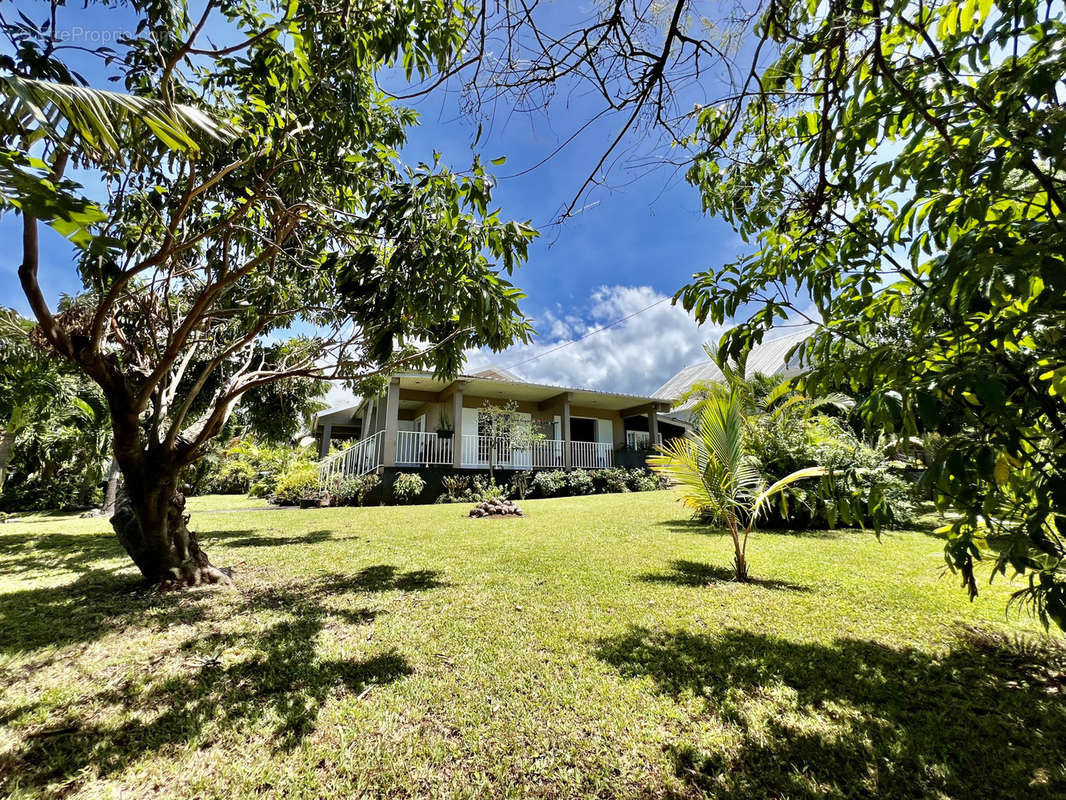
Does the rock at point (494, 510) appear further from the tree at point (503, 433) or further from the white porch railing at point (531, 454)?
the white porch railing at point (531, 454)

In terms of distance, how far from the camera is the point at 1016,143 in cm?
155

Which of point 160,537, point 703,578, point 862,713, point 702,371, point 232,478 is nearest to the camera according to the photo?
point 862,713

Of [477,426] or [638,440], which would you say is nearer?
[477,426]

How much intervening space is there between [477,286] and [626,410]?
65.7 ft

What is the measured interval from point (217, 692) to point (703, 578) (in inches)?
187

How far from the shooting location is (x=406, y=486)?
14.6 metres

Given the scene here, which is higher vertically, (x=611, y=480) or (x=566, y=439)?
(x=566, y=439)

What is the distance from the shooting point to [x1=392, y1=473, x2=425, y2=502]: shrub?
1455 centimetres

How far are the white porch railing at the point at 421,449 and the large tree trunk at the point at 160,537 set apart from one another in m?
10.3

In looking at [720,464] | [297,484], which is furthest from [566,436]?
[720,464]

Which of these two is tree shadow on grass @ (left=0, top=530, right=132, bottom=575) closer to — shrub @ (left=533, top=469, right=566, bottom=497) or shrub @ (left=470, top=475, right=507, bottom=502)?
shrub @ (left=470, top=475, right=507, bottom=502)

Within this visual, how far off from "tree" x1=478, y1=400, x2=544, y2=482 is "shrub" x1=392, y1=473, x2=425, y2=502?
8.90 feet

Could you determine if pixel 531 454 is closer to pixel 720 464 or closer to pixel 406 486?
pixel 406 486

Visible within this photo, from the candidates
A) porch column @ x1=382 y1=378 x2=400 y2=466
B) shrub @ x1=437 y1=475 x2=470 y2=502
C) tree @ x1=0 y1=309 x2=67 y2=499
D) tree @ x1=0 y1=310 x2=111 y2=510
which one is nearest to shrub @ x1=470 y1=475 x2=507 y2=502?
shrub @ x1=437 y1=475 x2=470 y2=502
